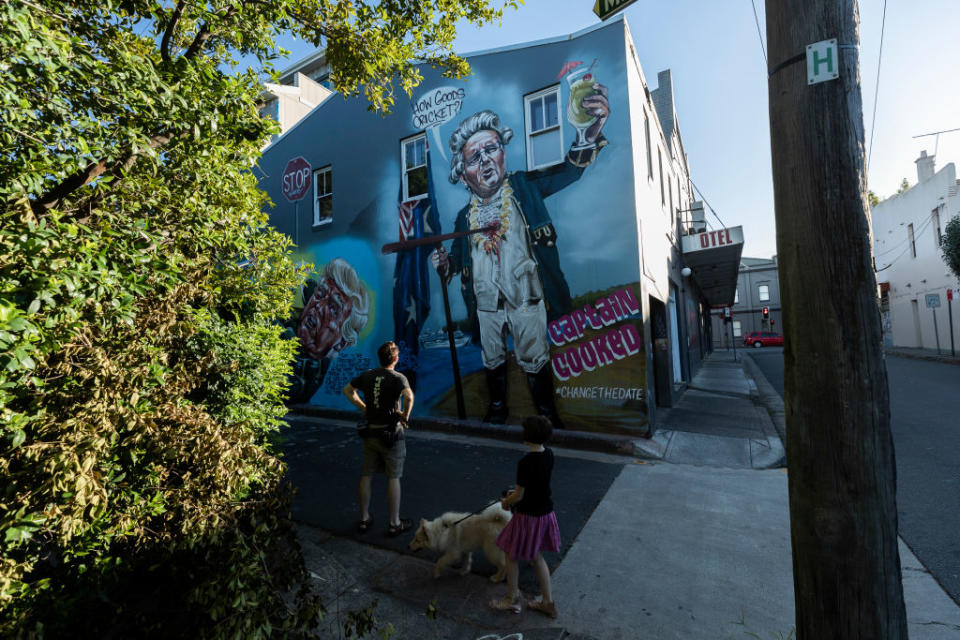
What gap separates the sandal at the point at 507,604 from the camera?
314 centimetres

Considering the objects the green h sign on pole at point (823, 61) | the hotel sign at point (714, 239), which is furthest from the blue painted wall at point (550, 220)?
the green h sign on pole at point (823, 61)

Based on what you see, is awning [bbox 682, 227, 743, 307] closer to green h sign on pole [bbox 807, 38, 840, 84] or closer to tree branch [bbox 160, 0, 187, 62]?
A: green h sign on pole [bbox 807, 38, 840, 84]

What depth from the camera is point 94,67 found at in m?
2.60

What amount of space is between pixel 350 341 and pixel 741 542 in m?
9.52

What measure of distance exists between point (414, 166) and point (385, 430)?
7.63m

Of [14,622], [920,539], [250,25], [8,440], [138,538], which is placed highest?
[250,25]

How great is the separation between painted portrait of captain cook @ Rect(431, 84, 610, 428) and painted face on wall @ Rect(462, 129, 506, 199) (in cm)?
2

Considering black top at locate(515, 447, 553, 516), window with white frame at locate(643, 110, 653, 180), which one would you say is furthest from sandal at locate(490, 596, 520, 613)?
window with white frame at locate(643, 110, 653, 180)

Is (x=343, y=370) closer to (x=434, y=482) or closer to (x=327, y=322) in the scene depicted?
(x=327, y=322)

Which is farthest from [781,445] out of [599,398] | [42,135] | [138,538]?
[42,135]

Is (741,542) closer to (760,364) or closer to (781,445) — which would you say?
(781,445)

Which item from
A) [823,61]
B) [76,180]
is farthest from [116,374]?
[823,61]

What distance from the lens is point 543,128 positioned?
8.83 metres

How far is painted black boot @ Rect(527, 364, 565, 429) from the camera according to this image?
330 inches
